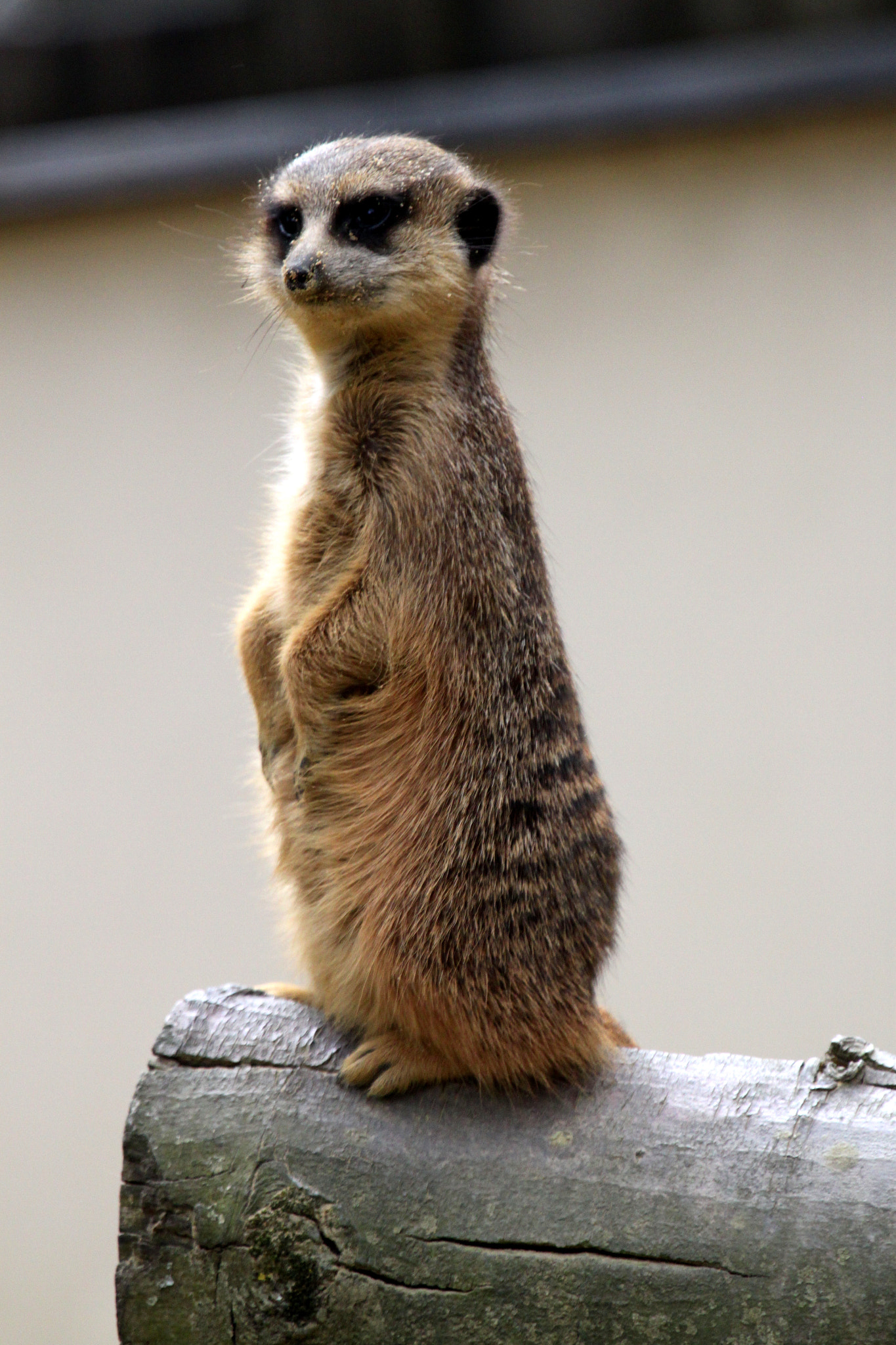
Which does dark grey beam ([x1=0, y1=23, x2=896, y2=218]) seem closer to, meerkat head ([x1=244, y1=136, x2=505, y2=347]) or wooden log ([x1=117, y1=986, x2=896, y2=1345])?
meerkat head ([x1=244, y1=136, x2=505, y2=347])

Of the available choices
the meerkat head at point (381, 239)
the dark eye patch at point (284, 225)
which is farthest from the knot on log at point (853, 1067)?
the dark eye patch at point (284, 225)

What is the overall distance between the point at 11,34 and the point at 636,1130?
12.9ft

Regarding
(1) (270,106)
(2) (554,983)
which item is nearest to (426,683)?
(2) (554,983)

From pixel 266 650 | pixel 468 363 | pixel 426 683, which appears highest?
pixel 468 363

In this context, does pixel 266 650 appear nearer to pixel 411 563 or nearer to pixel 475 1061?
pixel 411 563

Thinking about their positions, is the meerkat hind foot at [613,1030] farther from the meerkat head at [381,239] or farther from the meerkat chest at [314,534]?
the meerkat head at [381,239]

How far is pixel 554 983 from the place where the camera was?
1.75m

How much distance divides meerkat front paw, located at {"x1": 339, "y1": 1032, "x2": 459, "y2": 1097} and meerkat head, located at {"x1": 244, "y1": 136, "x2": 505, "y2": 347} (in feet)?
3.15

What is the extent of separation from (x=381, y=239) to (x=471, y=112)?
85.5 inches

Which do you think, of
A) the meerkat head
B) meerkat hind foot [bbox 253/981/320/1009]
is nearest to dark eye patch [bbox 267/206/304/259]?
the meerkat head

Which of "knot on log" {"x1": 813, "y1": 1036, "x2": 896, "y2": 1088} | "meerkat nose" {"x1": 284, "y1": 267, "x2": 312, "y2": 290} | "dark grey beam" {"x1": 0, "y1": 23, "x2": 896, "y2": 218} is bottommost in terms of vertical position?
"knot on log" {"x1": 813, "y1": 1036, "x2": 896, "y2": 1088}

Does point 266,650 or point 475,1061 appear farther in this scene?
point 266,650

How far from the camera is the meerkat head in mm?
1853

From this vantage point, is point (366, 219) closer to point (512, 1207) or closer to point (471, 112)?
point (512, 1207)
